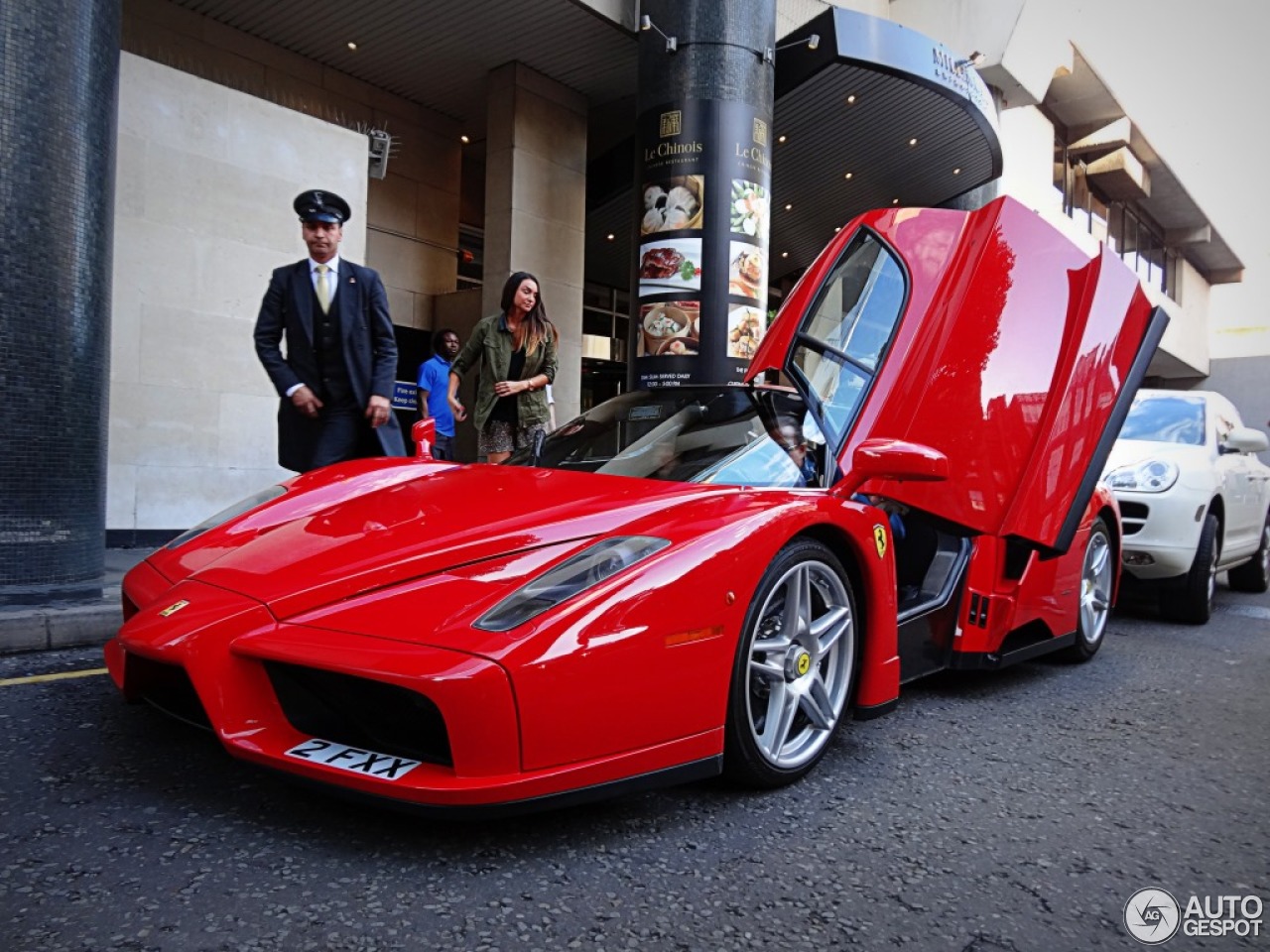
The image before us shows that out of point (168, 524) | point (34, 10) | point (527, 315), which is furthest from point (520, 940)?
point (168, 524)

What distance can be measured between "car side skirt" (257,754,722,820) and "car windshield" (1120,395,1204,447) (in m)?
5.18

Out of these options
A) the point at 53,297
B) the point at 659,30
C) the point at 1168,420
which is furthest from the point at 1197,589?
the point at 659,30

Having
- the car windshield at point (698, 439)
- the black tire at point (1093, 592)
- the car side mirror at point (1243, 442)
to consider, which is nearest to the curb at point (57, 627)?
the car windshield at point (698, 439)

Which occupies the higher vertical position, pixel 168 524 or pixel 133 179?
pixel 133 179

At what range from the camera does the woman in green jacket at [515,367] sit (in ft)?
16.2

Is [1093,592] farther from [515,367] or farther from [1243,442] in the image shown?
[515,367]

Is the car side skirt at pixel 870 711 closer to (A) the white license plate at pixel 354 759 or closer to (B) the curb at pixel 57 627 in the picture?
(A) the white license plate at pixel 354 759

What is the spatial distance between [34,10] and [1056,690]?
5.27 m

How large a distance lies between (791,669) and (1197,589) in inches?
161

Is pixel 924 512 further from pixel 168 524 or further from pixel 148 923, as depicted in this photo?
pixel 168 524

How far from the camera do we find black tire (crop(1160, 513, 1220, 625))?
5125 millimetres

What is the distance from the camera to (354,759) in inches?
65.3

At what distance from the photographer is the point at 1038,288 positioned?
10.6 ft

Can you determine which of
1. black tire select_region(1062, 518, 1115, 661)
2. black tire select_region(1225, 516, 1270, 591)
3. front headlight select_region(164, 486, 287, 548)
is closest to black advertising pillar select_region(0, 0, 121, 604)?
front headlight select_region(164, 486, 287, 548)
